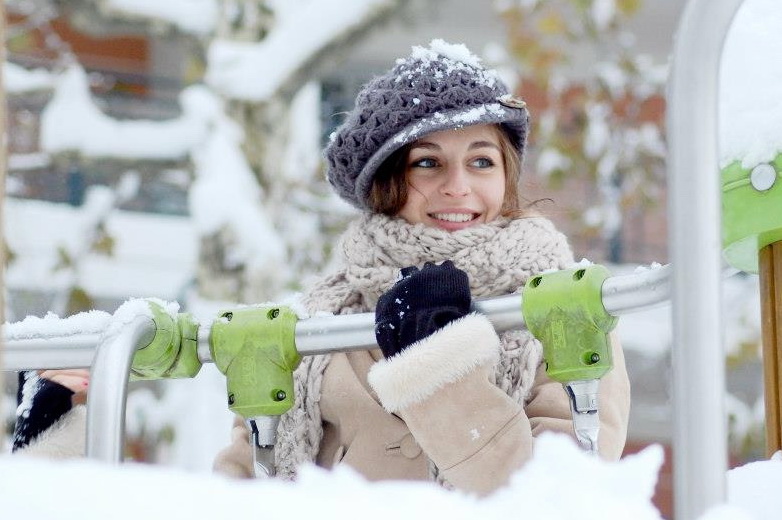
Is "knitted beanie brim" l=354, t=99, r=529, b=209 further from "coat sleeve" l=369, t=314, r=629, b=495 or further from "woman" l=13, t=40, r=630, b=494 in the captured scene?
"coat sleeve" l=369, t=314, r=629, b=495

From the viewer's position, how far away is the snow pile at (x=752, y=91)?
4.58 ft

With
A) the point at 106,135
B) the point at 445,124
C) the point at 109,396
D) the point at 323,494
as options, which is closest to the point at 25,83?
the point at 106,135

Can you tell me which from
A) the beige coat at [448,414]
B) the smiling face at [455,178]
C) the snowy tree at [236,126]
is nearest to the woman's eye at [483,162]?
the smiling face at [455,178]

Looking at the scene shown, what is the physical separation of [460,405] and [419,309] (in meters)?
0.12

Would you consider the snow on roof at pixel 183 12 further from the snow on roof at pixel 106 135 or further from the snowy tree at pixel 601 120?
the snowy tree at pixel 601 120

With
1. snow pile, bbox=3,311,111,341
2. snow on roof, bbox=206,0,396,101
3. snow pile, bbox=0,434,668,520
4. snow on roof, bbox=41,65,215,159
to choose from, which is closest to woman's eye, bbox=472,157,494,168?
snow pile, bbox=3,311,111,341

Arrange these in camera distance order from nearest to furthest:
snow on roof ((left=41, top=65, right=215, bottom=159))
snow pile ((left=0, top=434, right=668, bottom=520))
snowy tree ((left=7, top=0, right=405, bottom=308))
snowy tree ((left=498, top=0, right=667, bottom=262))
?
snow pile ((left=0, top=434, right=668, bottom=520))
snowy tree ((left=7, top=0, right=405, bottom=308))
snow on roof ((left=41, top=65, right=215, bottom=159))
snowy tree ((left=498, top=0, right=667, bottom=262))

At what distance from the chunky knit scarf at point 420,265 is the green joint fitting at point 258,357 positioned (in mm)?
140

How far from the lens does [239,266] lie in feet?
17.1

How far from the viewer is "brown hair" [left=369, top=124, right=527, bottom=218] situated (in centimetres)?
187

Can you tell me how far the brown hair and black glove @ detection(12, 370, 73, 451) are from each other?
448 mm

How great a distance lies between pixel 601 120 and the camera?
6758 mm

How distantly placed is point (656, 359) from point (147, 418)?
3.65 meters

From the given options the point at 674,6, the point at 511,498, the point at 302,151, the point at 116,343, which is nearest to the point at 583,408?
the point at 116,343
